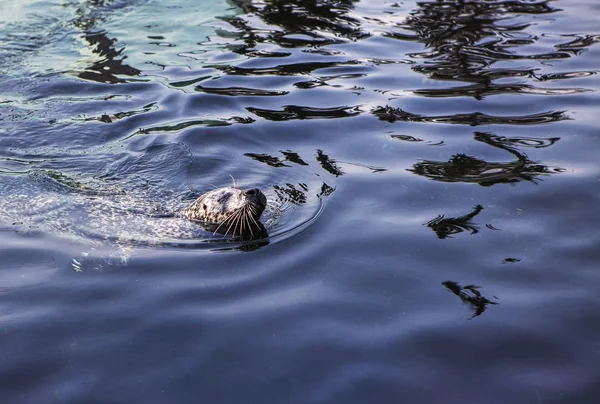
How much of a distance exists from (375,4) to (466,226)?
28.9ft

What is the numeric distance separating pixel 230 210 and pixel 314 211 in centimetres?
79

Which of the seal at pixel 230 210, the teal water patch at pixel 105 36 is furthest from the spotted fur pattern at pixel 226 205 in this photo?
the teal water patch at pixel 105 36

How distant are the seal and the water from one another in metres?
0.20

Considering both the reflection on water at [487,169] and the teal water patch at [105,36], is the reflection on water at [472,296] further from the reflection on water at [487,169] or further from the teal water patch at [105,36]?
the teal water patch at [105,36]

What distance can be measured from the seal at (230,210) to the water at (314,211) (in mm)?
195

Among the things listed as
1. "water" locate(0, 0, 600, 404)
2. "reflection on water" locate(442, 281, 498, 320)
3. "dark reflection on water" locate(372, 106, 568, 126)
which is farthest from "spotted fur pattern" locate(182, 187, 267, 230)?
"dark reflection on water" locate(372, 106, 568, 126)

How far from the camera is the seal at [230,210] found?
6.79 metres

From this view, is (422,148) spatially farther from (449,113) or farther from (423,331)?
(423,331)

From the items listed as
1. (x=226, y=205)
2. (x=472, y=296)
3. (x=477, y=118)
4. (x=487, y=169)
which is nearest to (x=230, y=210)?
(x=226, y=205)

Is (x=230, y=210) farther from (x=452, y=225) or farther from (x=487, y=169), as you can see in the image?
(x=487, y=169)

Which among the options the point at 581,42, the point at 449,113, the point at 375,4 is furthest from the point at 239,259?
the point at 375,4

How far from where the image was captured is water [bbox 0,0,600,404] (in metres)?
4.91

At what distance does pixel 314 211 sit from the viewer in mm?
7156

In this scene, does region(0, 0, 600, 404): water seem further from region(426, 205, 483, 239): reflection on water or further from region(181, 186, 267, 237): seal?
region(181, 186, 267, 237): seal
